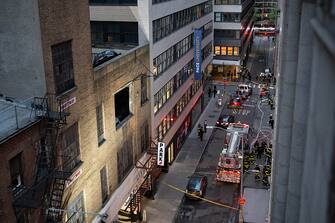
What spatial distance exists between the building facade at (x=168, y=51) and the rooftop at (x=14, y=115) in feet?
54.9

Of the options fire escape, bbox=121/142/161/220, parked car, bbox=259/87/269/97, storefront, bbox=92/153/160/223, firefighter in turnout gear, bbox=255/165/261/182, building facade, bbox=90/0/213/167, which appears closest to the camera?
storefront, bbox=92/153/160/223

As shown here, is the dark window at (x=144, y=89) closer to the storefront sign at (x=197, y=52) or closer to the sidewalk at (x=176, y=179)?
the sidewalk at (x=176, y=179)

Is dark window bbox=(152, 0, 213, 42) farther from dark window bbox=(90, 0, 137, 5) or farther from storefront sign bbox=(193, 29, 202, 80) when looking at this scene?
dark window bbox=(90, 0, 137, 5)

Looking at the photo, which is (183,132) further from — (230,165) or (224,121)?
(230,165)

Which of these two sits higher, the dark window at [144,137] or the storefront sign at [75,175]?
the storefront sign at [75,175]

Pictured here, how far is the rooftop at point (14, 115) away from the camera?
18.0 metres

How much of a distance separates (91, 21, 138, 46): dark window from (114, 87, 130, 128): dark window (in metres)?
5.16

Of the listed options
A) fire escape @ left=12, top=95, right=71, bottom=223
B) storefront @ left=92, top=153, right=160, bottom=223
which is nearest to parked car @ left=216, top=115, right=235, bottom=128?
storefront @ left=92, top=153, right=160, bottom=223

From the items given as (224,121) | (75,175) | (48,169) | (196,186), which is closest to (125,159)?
(196,186)

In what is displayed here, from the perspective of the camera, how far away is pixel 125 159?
1261 inches

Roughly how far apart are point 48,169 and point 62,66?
5066 millimetres

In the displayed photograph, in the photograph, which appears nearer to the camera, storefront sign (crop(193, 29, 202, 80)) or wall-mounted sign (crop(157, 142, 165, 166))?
wall-mounted sign (crop(157, 142, 165, 166))

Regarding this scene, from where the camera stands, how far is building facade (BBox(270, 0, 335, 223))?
23.0 feet

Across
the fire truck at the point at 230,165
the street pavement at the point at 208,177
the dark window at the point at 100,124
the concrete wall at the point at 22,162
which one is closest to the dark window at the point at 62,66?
the concrete wall at the point at 22,162
